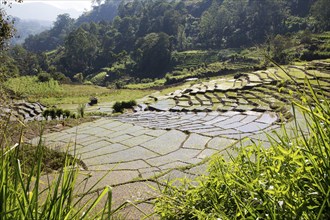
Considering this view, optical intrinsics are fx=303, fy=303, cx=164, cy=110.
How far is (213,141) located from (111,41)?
72413 millimetres

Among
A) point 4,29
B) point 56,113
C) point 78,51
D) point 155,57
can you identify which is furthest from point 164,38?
point 4,29

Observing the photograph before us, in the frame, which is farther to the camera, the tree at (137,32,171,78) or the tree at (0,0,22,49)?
the tree at (137,32,171,78)

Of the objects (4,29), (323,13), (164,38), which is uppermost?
(323,13)

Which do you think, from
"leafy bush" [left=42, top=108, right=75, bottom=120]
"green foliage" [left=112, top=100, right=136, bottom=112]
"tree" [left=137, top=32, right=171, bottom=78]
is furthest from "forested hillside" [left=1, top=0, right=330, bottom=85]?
"leafy bush" [left=42, top=108, right=75, bottom=120]

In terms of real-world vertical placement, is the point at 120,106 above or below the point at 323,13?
below

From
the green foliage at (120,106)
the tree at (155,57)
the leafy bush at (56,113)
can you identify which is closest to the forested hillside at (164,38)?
the tree at (155,57)

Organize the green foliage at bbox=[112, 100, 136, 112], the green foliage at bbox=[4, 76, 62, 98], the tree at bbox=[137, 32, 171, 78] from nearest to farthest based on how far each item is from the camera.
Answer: the green foliage at bbox=[112, 100, 136, 112]
the green foliage at bbox=[4, 76, 62, 98]
the tree at bbox=[137, 32, 171, 78]

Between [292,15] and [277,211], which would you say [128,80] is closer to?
[292,15]

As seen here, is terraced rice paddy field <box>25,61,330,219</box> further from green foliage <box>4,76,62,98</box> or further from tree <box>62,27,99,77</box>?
tree <box>62,27,99,77</box>

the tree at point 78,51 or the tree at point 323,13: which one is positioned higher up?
the tree at point 323,13

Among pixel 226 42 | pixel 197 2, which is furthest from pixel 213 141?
pixel 197 2

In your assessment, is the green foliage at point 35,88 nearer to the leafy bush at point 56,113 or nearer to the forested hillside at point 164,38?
the leafy bush at point 56,113

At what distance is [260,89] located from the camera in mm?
12508

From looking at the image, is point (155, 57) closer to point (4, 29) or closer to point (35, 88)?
point (35, 88)
